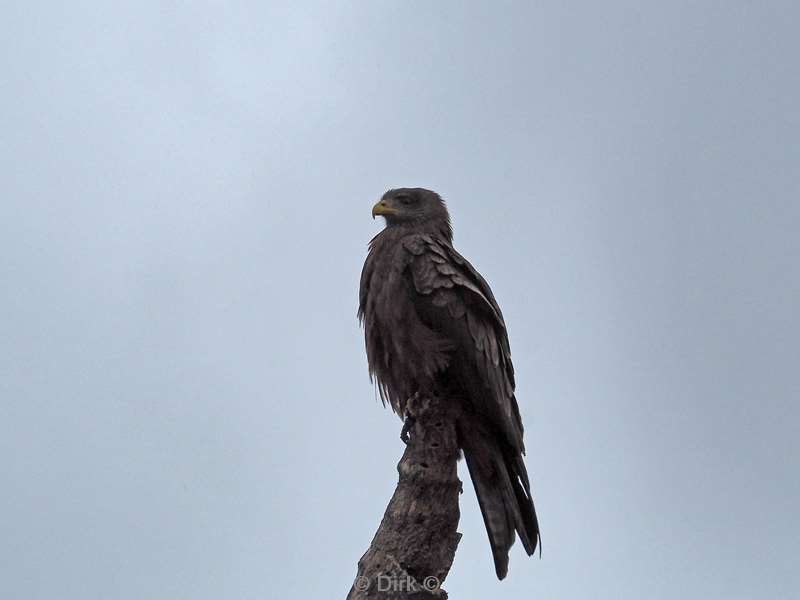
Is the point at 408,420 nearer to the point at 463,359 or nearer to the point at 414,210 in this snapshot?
the point at 463,359

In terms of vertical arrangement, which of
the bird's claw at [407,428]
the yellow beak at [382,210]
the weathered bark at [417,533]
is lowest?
the weathered bark at [417,533]

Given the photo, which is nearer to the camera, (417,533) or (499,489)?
(417,533)

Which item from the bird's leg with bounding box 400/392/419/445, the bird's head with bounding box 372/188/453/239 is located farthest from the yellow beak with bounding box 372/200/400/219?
the bird's leg with bounding box 400/392/419/445

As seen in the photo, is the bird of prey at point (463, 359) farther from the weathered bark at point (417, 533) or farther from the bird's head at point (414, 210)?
the bird's head at point (414, 210)

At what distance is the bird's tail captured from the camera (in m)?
6.83

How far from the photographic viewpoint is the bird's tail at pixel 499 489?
22.4 ft

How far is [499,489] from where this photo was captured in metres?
7.04

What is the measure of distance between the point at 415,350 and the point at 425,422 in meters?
0.59

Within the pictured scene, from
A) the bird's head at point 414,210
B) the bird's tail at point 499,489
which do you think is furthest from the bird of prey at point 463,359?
the bird's head at point 414,210

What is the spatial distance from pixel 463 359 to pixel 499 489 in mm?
1150

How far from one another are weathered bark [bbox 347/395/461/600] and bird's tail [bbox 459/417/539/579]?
16.1 inches

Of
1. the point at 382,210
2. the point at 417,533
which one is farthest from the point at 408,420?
the point at 382,210

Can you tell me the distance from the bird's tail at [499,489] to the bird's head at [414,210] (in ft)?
6.96

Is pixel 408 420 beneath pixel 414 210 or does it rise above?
beneath
